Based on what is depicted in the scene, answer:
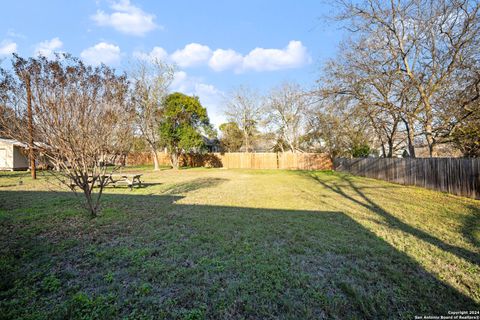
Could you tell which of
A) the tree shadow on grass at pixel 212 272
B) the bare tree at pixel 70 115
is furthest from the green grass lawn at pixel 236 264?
the bare tree at pixel 70 115

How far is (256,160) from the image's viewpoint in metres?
25.0

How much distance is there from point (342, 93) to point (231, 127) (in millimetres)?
21307

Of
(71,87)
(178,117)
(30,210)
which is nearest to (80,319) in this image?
(71,87)

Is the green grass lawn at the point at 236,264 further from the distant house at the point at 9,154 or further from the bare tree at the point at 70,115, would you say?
the distant house at the point at 9,154

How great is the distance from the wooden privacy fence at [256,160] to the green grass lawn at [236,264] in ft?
58.4

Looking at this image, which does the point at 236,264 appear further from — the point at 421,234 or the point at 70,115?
the point at 70,115

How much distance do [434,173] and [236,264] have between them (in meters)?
9.91

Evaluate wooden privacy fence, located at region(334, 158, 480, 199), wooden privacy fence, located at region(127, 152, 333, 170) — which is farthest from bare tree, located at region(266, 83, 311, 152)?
wooden privacy fence, located at region(334, 158, 480, 199)

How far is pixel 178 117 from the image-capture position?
21.9 meters

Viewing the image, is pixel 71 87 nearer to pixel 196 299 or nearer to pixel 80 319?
pixel 80 319

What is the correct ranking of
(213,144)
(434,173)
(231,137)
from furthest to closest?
(213,144) → (231,137) → (434,173)

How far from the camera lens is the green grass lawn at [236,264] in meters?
2.12

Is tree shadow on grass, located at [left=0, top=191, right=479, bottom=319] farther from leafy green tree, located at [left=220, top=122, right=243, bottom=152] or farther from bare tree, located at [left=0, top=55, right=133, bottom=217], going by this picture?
leafy green tree, located at [left=220, top=122, right=243, bottom=152]

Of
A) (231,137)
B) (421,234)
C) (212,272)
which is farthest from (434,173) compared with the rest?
(231,137)
